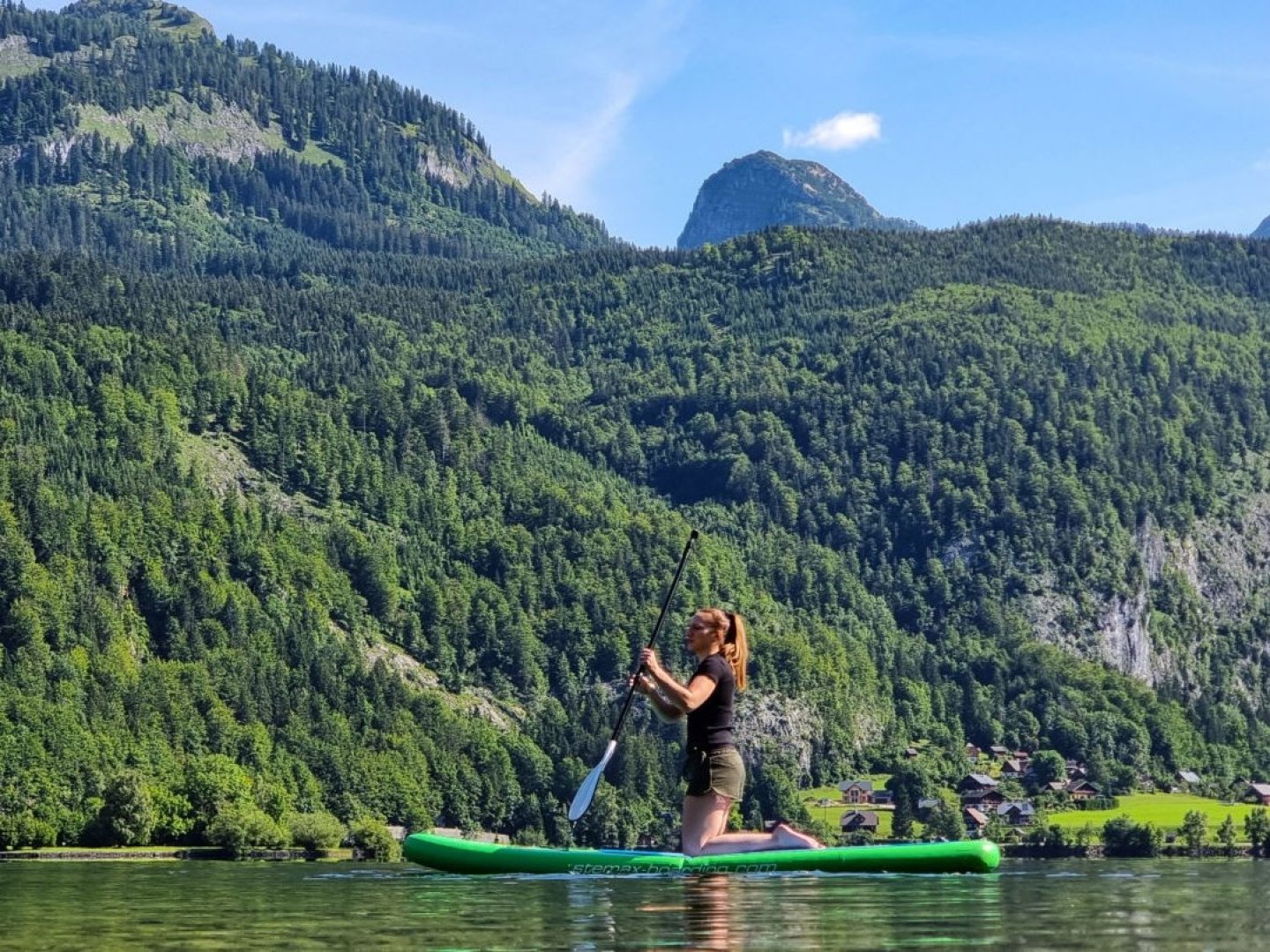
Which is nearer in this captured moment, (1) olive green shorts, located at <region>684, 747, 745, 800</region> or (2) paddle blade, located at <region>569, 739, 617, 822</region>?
(1) olive green shorts, located at <region>684, 747, 745, 800</region>

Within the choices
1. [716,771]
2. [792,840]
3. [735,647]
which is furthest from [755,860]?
[735,647]

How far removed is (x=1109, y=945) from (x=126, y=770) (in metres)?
170

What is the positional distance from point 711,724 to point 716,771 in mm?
887

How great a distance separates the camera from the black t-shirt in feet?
131

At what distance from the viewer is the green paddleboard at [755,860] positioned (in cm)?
4138

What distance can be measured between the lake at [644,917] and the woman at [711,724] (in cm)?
112

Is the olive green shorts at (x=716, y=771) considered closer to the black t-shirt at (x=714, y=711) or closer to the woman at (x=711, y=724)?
the woman at (x=711, y=724)

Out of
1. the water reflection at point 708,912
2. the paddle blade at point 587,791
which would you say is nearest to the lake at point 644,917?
the water reflection at point 708,912

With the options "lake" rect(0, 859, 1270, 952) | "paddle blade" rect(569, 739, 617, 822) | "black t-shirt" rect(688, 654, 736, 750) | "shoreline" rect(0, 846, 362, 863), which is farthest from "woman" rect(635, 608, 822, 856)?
"shoreline" rect(0, 846, 362, 863)

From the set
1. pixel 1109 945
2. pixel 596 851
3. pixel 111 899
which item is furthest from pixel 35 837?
pixel 1109 945

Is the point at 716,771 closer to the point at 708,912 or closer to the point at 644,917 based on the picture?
the point at 708,912

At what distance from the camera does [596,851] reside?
149 feet

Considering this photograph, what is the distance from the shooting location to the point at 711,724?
4053 centimetres

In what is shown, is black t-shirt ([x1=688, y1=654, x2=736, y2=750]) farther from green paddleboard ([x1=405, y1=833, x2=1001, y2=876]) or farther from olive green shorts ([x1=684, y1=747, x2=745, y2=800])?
green paddleboard ([x1=405, y1=833, x2=1001, y2=876])
